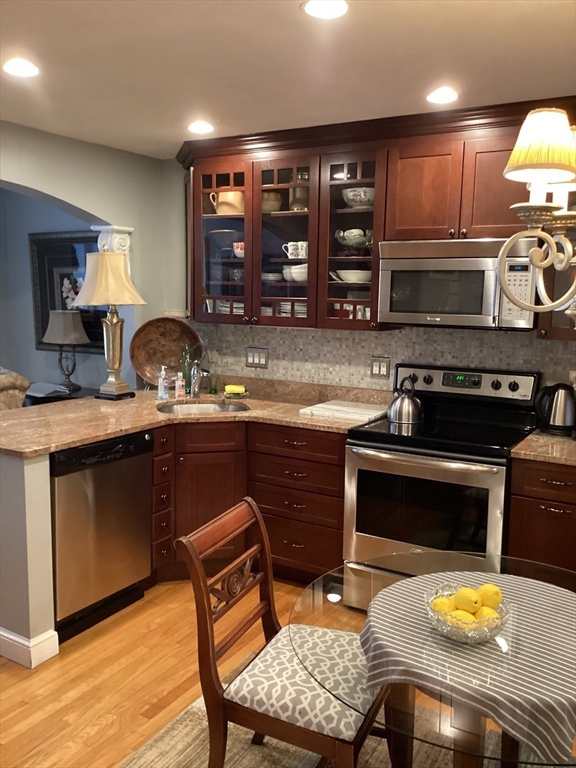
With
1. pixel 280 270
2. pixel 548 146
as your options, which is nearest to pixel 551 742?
pixel 548 146

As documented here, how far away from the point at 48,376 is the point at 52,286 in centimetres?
81

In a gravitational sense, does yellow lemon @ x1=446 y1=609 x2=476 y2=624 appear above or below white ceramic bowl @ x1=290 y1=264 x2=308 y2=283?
below

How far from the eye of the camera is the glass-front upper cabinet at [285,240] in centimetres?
344

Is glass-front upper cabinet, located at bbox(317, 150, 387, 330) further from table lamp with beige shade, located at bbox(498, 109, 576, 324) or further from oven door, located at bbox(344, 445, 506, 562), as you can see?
table lamp with beige shade, located at bbox(498, 109, 576, 324)

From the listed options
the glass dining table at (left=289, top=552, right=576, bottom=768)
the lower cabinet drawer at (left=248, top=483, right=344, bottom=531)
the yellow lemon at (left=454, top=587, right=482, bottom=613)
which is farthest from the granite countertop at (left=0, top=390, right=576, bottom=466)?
the yellow lemon at (left=454, top=587, right=482, bottom=613)

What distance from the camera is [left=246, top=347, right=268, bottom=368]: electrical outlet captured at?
4.04 meters

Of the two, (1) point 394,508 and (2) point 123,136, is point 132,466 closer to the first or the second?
(1) point 394,508

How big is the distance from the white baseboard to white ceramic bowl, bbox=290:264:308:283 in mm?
2085

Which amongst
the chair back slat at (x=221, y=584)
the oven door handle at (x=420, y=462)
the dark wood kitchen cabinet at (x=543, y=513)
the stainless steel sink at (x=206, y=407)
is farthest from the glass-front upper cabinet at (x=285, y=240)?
the chair back slat at (x=221, y=584)

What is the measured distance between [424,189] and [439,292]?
0.50 metres

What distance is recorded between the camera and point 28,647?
264 centimetres

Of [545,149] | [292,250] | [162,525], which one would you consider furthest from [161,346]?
[545,149]

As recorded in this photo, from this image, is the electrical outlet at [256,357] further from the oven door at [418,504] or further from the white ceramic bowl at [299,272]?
the oven door at [418,504]

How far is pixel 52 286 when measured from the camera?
5.72m
